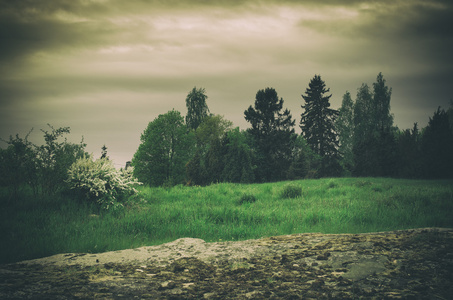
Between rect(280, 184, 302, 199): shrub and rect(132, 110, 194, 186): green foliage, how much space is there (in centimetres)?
2158

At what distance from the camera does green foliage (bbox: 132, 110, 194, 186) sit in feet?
107

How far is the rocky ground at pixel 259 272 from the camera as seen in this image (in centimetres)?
235

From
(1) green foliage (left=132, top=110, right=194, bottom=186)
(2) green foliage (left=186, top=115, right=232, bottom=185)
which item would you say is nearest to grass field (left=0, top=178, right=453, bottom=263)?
(2) green foliage (left=186, top=115, right=232, bottom=185)

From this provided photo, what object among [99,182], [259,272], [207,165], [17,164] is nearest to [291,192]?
[99,182]

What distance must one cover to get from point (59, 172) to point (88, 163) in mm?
985

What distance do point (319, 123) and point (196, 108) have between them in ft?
69.4

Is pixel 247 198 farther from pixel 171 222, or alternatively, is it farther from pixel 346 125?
pixel 346 125

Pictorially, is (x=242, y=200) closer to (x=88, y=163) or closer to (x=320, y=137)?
(x=88, y=163)

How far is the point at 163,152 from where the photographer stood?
33.5m

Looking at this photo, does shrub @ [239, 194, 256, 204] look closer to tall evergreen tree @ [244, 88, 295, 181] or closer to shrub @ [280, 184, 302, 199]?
shrub @ [280, 184, 302, 199]

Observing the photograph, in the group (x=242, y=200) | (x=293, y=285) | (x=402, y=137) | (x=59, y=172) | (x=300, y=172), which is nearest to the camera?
(x=293, y=285)

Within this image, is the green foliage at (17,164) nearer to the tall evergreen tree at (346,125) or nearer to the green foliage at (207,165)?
the green foliage at (207,165)

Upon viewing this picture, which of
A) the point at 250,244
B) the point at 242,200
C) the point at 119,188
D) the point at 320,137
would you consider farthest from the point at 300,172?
the point at 250,244

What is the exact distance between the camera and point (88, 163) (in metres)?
9.72
